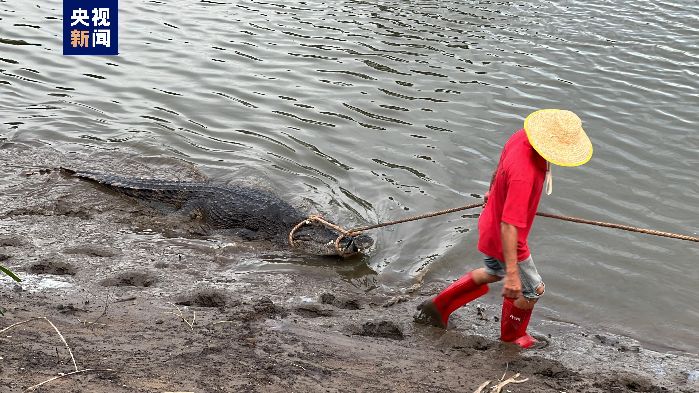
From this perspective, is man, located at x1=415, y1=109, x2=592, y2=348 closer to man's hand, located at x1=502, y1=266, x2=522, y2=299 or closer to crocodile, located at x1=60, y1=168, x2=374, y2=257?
man's hand, located at x1=502, y1=266, x2=522, y2=299

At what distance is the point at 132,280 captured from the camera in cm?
579

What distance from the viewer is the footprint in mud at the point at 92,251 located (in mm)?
6254

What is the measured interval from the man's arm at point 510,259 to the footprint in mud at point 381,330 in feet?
3.04

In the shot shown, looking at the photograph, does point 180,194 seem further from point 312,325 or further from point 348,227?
point 312,325

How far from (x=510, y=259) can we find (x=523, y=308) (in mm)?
635

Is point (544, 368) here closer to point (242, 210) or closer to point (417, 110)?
point (242, 210)

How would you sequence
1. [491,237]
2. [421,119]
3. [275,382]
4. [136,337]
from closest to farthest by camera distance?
[275,382], [136,337], [491,237], [421,119]

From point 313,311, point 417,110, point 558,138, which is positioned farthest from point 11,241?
point 417,110

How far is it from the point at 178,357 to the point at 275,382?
591 mm

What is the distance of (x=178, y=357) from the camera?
13.3ft

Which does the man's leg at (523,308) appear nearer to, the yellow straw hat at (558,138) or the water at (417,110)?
the yellow straw hat at (558,138)

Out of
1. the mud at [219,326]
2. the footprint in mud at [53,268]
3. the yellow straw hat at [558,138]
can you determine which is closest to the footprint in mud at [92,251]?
the mud at [219,326]

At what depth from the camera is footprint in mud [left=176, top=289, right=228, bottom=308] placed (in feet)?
17.8

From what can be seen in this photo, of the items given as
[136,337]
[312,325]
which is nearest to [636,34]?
[312,325]
